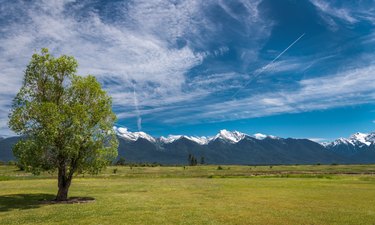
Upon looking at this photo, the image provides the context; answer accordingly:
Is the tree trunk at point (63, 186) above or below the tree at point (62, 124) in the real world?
below

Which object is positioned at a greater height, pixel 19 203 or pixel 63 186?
pixel 63 186

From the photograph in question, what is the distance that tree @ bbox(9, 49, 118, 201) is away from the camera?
1702 inches

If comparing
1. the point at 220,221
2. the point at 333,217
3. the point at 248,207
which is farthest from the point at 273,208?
Result: the point at 220,221

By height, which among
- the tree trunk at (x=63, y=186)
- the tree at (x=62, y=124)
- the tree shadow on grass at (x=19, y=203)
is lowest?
the tree shadow on grass at (x=19, y=203)

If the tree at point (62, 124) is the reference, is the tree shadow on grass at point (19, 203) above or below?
below

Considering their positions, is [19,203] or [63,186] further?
[63,186]

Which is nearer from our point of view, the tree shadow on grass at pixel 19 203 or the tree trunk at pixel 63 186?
the tree shadow on grass at pixel 19 203

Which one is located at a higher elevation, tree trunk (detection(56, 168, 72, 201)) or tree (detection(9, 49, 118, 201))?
tree (detection(9, 49, 118, 201))

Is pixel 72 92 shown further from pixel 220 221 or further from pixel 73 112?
pixel 220 221

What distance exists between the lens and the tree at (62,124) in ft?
142

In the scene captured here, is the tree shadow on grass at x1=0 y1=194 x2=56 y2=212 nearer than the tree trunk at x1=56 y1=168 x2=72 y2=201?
Yes

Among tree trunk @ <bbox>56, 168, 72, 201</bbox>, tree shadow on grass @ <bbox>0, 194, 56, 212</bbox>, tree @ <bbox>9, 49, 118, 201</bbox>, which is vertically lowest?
tree shadow on grass @ <bbox>0, 194, 56, 212</bbox>

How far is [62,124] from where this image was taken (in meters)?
44.7

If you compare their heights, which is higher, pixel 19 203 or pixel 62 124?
pixel 62 124
